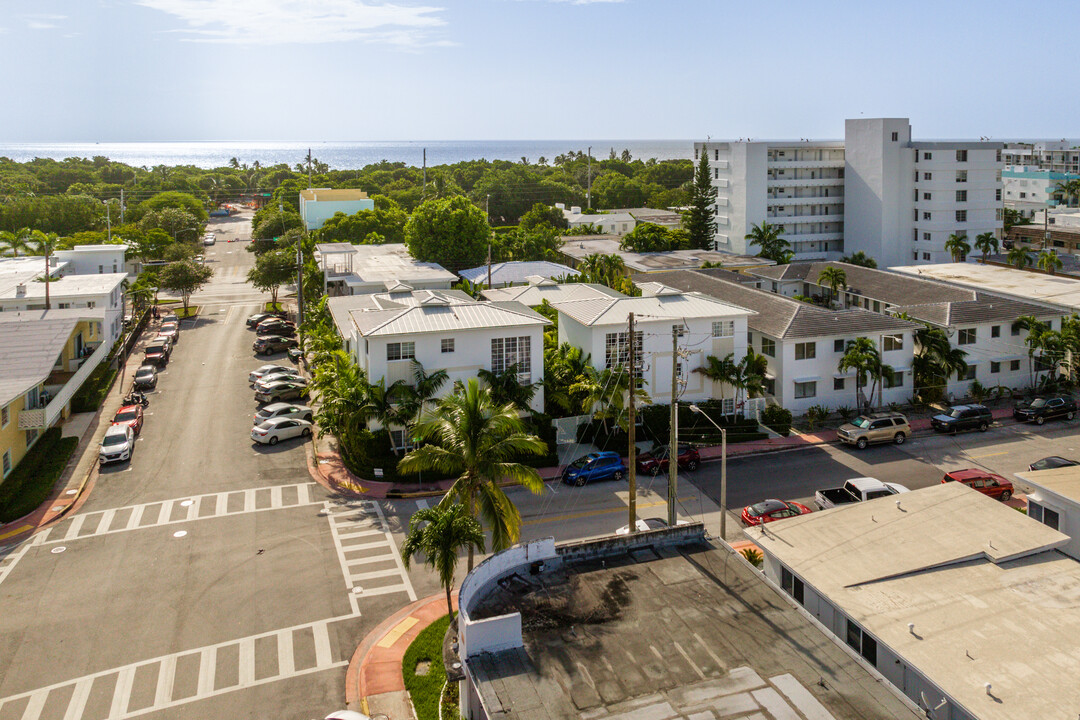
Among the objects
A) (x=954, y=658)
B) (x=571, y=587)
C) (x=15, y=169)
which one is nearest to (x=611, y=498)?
(x=571, y=587)

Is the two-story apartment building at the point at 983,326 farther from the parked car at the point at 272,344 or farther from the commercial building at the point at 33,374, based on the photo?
the commercial building at the point at 33,374

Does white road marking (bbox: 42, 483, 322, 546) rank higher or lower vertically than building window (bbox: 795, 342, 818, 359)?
lower

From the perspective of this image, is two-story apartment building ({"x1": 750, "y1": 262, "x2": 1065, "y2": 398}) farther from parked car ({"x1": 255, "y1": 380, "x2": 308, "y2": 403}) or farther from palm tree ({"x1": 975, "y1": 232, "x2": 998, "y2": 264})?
parked car ({"x1": 255, "y1": 380, "x2": 308, "y2": 403})

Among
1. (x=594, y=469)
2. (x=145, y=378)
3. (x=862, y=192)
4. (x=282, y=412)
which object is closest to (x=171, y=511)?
(x=282, y=412)

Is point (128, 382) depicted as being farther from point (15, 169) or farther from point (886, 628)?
point (15, 169)

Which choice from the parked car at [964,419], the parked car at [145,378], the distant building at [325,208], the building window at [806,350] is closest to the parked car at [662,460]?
the building window at [806,350]

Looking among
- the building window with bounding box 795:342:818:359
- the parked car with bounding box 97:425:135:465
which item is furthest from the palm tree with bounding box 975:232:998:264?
the parked car with bounding box 97:425:135:465
